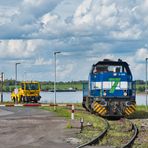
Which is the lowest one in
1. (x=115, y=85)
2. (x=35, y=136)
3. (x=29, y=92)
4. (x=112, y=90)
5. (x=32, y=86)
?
(x=35, y=136)

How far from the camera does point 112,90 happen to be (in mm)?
32875

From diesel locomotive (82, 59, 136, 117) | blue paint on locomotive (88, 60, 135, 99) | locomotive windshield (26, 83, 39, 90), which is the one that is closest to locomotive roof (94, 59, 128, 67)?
diesel locomotive (82, 59, 136, 117)

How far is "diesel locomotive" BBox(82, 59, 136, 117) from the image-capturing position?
32.3 metres

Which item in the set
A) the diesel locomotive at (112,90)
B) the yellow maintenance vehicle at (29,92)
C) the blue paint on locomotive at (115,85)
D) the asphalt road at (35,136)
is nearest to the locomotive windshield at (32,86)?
the yellow maintenance vehicle at (29,92)

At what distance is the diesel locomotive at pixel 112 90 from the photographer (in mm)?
32344

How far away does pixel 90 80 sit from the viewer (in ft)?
112

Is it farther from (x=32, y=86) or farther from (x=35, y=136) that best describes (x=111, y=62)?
(x=32, y=86)

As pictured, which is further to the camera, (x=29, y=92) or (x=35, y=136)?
(x=29, y=92)

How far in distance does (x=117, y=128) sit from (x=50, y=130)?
3625 millimetres

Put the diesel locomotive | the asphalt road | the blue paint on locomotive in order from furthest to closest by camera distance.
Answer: the blue paint on locomotive, the diesel locomotive, the asphalt road

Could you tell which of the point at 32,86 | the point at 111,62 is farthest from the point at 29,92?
the point at 111,62

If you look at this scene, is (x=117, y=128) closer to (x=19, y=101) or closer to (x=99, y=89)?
(x=99, y=89)

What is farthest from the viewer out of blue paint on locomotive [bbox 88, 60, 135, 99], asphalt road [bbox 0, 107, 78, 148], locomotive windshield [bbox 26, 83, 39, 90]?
locomotive windshield [bbox 26, 83, 39, 90]

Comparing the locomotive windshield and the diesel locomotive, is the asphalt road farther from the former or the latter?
the locomotive windshield
